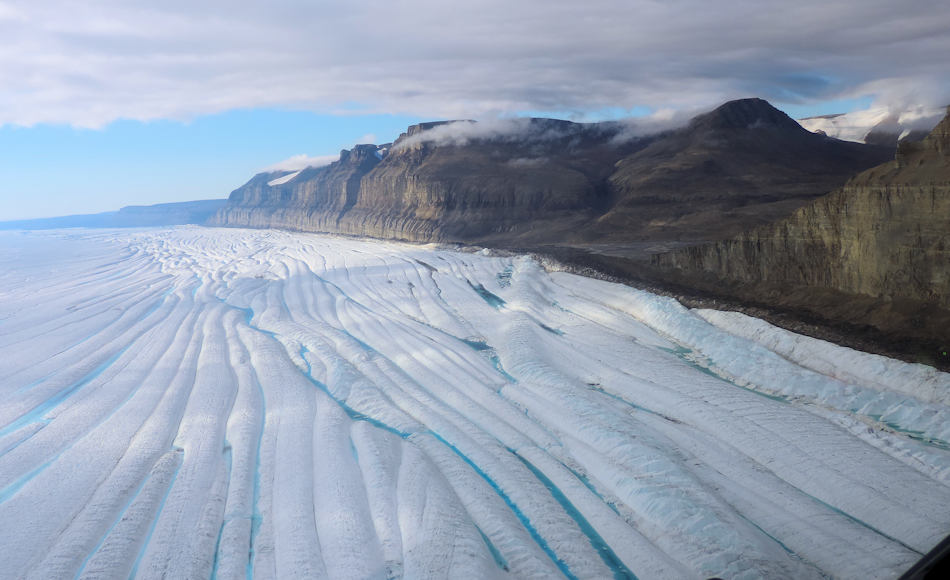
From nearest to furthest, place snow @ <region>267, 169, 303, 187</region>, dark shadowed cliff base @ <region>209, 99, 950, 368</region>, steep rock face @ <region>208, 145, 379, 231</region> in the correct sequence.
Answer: dark shadowed cliff base @ <region>209, 99, 950, 368</region>, steep rock face @ <region>208, 145, 379, 231</region>, snow @ <region>267, 169, 303, 187</region>

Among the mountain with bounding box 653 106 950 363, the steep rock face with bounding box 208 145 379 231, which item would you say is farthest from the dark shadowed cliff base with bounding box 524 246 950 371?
the steep rock face with bounding box 208 145 379 231

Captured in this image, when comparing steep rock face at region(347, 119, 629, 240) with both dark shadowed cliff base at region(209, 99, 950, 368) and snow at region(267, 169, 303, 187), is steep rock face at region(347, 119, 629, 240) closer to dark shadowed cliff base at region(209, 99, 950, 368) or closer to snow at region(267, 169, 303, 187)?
dark shadowed cliff base at region(209, 99, 950, 368)

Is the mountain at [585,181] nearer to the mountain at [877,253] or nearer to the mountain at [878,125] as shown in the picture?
the mountain at [878,125]

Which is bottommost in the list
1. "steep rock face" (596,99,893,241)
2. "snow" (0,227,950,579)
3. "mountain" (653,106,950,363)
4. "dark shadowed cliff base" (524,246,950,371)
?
"snow" (0,227,950,579)

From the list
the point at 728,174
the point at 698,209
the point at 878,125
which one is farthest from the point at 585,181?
the point at 878,125

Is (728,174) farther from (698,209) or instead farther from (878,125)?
(878,125)

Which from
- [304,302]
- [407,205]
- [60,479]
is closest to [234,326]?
[304,302]

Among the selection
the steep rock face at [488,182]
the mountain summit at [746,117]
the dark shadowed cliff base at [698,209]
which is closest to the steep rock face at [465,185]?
the steep rock face at [488,182]
